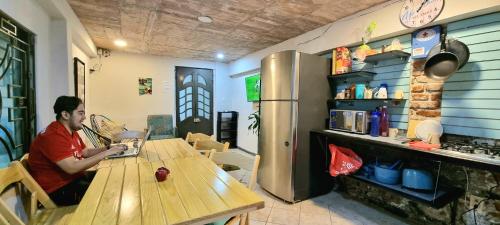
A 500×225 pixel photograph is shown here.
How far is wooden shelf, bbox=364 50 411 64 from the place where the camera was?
7.31ft

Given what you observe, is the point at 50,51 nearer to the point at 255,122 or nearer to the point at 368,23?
the point at 255,122

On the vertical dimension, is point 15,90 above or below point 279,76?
below

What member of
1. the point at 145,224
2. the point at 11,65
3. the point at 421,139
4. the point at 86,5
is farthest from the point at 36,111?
the point at 421,139

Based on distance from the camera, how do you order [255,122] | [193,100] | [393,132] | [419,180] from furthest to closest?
[193,100] → [255,122] → [393,132] → [419,180]

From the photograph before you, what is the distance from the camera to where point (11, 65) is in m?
1.86

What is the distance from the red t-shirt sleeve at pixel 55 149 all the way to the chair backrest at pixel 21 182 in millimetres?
152

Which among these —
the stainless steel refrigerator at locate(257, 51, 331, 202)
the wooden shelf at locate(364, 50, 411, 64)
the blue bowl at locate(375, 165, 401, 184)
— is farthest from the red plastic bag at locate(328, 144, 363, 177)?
the wooden shelf at locate(364, 50, 411, 64)

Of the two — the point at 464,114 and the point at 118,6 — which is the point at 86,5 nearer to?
the point at 118,6

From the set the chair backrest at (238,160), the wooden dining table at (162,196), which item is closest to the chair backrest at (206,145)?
the chair backrest at (238,160)

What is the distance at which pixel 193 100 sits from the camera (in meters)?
5.82

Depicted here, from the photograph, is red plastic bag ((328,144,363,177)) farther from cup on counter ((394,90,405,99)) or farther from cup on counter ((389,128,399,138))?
cup on counter ((394,90,405,99))

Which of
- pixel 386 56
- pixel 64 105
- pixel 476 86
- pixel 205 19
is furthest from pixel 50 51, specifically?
pixel 476 86

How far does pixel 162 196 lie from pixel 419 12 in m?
2.66

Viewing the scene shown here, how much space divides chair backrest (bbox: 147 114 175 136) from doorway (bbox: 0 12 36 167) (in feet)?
10.1
